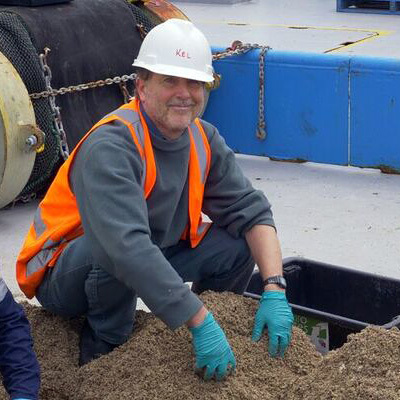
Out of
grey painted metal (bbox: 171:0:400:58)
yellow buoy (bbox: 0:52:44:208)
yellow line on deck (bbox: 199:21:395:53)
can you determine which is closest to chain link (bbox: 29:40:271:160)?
yellow buoy (bbox: 0:52:44:208)

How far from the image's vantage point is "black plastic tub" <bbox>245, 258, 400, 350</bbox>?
12.4 feet

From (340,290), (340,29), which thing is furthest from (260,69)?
(340,29)

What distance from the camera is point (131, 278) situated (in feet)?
9.43

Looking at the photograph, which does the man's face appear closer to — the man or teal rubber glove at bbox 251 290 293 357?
the man

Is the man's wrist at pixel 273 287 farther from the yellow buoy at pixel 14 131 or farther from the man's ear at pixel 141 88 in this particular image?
the yellow buoy at pixel 14 131

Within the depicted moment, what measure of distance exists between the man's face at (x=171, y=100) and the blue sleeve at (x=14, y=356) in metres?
0.74

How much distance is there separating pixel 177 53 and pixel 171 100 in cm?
14

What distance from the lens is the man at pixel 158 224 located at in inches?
112

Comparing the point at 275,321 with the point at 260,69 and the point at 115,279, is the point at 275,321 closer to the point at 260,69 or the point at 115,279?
the point at 115,279

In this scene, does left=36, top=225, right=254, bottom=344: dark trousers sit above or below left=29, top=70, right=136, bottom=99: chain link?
below

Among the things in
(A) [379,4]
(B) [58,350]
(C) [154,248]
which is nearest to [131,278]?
(C) [154,248]

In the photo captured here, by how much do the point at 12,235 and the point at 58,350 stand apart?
5.87 ft

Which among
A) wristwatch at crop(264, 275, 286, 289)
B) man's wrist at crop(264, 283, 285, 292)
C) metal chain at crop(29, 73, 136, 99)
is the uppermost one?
metal chain at crop(29, 73, 136, 99)

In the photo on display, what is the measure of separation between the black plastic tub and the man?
43cm
